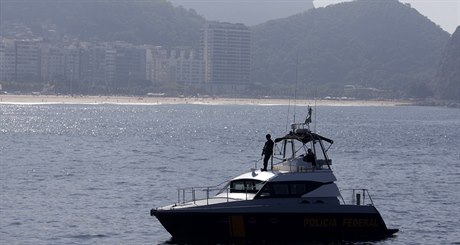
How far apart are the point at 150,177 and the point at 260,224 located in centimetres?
2705

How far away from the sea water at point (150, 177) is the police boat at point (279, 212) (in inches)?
72.7

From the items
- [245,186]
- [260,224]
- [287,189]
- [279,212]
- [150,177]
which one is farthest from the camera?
[150,177]

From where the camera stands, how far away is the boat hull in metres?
41.6

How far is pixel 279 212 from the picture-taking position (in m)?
42.1

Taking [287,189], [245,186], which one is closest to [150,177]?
[245,186]

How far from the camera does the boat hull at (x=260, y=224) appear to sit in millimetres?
41594

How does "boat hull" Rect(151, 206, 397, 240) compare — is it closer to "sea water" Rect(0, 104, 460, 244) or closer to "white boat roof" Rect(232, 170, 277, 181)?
"white boat roof" Rect(232, 170, 277, 181)

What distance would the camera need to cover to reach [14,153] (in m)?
90.3

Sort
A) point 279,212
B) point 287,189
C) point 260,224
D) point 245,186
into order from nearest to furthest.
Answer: point 260,224 < point 279,212 < point 287,189 < point 245,186

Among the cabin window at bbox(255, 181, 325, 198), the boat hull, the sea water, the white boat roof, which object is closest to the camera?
the boat hull

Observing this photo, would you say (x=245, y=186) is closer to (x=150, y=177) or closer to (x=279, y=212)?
(x=279, y=212)

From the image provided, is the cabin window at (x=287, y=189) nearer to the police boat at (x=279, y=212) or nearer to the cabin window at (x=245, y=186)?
the police boat at (x=279, y=212)

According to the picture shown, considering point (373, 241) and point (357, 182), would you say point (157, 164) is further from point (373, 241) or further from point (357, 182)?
point (373, 241)

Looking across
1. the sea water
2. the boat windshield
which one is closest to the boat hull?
the boat windshield
